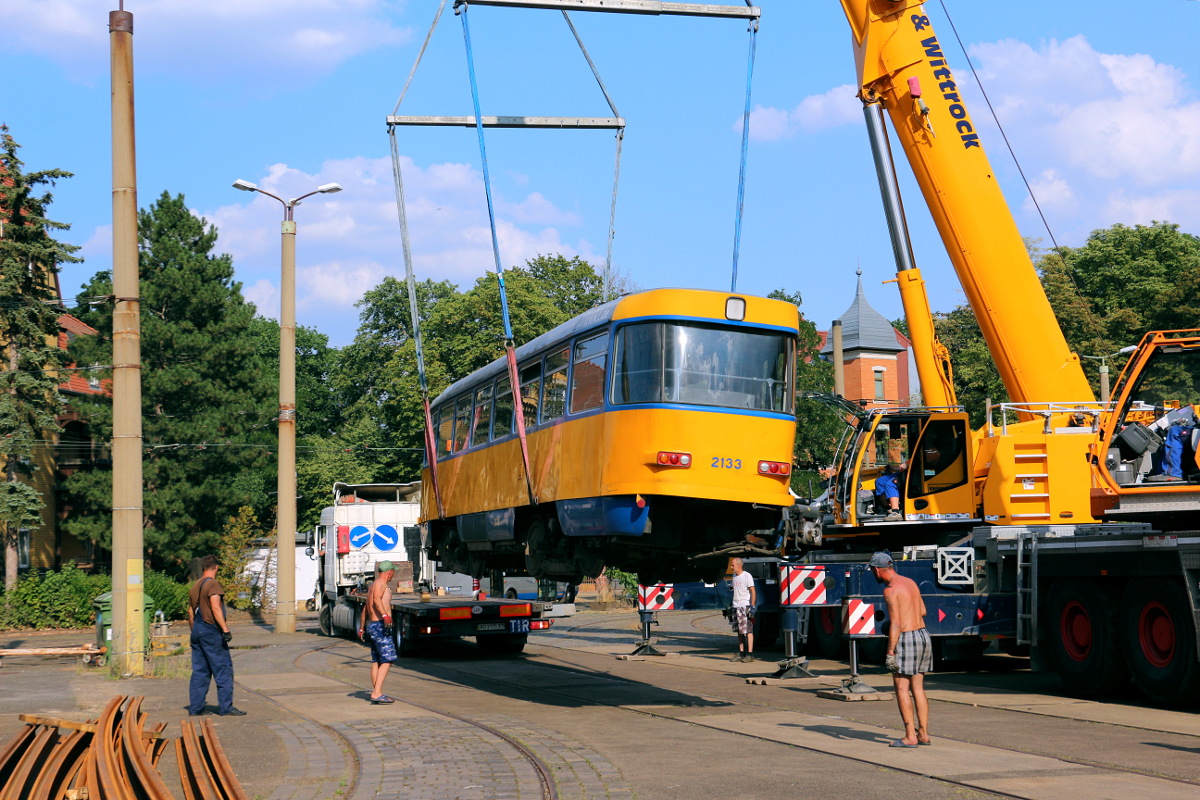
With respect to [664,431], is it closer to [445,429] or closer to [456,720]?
[456,720]

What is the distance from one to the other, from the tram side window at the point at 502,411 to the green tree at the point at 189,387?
112 ft

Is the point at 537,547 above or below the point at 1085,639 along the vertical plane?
above

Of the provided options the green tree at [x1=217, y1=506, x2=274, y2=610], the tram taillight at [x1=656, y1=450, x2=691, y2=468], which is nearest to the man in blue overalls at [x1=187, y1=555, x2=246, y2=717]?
the tram taillight at [x1=656, y1=450, x2=691, y2=468]

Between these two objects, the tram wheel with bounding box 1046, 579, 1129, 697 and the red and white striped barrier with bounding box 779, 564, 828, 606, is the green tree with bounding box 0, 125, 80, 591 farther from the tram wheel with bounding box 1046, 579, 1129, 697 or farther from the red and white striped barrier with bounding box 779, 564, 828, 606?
the tram wheel with bounding box 1046, 579, 1129, 697

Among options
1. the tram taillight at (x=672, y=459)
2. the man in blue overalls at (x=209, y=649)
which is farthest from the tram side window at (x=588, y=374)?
the man in blue overalls at (x=209, y=649)

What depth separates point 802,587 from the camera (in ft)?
55.5

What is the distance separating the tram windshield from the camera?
12.6 meters

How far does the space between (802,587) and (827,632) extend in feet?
10.8

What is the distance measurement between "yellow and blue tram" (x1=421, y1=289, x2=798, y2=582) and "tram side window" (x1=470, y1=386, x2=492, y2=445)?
2329 mm

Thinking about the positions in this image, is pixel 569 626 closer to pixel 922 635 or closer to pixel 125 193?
pixel 125 193

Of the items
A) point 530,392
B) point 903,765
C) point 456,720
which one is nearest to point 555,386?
point 530,392

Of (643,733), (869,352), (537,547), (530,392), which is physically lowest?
(643,733)

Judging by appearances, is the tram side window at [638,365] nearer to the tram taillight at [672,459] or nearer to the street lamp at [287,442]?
the tram taillight at [672,459]

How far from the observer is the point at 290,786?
9.10 meters
